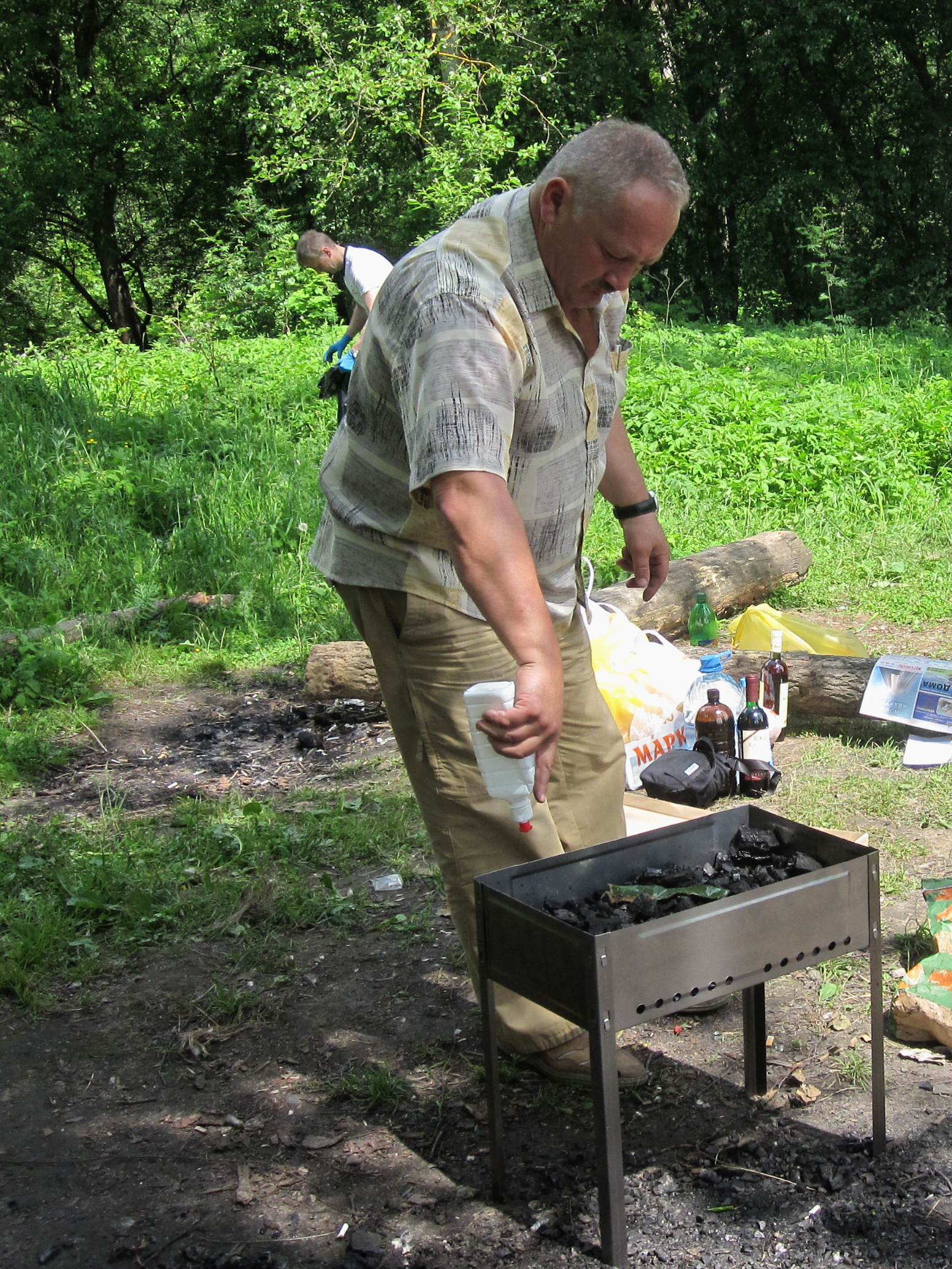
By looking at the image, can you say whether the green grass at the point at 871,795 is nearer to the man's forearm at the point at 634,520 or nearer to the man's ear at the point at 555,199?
the man's forearm at the point at 634,520

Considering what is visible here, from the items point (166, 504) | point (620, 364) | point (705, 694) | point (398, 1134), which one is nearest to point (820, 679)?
point (705, 694)

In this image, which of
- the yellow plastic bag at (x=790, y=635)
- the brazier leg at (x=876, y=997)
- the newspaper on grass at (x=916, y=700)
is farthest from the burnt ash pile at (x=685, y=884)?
the yellow plastic bag at (x=790, y=635)

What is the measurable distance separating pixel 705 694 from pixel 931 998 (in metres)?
2.13

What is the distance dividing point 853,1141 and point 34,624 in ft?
18.0

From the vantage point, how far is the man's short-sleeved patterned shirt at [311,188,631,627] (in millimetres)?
2227

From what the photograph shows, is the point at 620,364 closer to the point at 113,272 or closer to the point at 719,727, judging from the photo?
the point at 719,727

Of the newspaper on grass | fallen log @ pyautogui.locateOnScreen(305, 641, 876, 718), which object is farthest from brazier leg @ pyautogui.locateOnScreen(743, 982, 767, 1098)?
fallen log @ pyautogui.locateOnScreen(305, 641, 876, 718)

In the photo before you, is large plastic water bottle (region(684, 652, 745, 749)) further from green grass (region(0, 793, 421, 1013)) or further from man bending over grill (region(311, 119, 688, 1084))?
man bending over grill (region(311, 119, 688, 1084))

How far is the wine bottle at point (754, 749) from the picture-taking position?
479 centimetres

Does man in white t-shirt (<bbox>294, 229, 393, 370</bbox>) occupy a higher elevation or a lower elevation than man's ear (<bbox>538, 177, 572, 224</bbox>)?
higher

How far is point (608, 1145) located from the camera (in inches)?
88.0

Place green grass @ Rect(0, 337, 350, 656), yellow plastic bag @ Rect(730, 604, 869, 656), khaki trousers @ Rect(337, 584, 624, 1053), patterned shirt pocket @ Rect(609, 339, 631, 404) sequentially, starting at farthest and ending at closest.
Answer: green grass @ Rect(0, 337, 350, 656) < yellow plastic bag @ Rect(730, 604, 869, 656) < patterned shirt pocket @ Rect(609, 339, 631, 404) < khaki trousers @ Rect(337, 584, 624, 1053)

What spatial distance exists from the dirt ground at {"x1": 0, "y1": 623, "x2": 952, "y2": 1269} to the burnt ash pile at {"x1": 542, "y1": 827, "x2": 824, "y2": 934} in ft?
2.20

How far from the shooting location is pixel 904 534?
7961 millimetres
